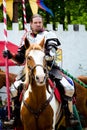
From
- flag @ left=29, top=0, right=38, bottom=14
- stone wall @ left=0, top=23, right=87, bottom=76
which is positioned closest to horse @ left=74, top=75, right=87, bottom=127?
flag @ left=29, top=0, right=38, bottom=14

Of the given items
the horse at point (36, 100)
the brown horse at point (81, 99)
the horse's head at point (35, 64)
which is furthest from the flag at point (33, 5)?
the horse's head at point (35, 64)

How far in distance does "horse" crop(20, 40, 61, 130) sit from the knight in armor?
0.40 metres

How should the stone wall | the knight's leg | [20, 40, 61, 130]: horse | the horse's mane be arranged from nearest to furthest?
[20, 40, 61, 130]: horse < the horse's mane < the knight's leg < the stone wall

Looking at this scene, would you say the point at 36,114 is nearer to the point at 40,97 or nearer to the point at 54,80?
the point at 40,97

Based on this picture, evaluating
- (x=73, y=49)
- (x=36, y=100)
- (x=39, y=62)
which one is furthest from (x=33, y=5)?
(x=39, y=62)

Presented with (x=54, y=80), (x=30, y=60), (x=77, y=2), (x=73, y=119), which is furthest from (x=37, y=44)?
(x=77, y=2)

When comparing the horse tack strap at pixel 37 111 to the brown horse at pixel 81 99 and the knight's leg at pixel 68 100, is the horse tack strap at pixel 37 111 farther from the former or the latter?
the brown horse at pixel 81 99

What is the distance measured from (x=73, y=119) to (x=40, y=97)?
4.19ft

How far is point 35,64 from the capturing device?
29.7 feet

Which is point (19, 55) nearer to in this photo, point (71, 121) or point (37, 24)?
point (37, 24)

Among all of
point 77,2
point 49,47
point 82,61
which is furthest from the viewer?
point 77,2

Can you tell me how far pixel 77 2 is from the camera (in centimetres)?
3391

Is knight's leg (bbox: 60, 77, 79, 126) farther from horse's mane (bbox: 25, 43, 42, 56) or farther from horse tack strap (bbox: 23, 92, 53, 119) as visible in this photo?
horse's mane (bbox: 25, 43, 42, 56)

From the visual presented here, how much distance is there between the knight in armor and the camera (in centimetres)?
998
